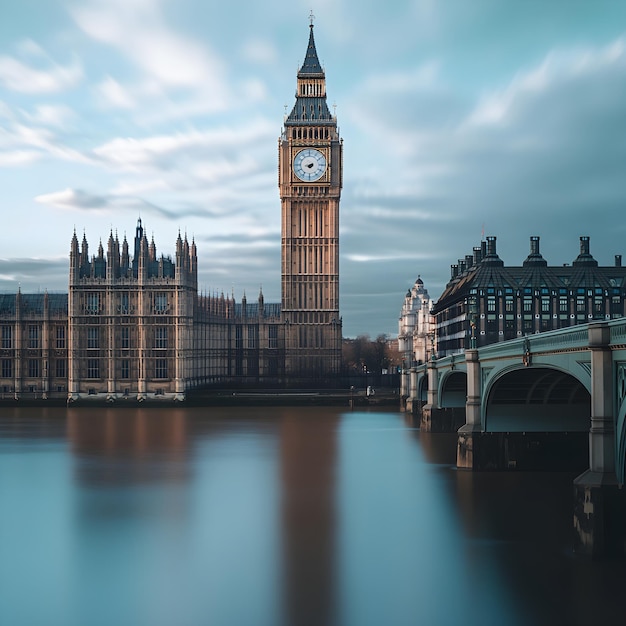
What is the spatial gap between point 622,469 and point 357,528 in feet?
33.7

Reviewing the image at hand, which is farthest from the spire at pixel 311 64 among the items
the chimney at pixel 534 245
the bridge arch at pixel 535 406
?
the bridge arch at pixel 535 406

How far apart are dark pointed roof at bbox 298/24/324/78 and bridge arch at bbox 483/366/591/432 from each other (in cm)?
7746

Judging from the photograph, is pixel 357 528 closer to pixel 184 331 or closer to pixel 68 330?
pixel 184 331

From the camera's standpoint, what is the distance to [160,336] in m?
94.3

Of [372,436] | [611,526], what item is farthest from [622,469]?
[372,436]

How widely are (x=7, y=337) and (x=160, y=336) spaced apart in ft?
61.7

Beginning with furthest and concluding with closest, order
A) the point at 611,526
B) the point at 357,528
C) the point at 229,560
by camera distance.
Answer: the point at 357,528 < the point at 229,560 < the point at 611,526

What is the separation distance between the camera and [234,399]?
305ft

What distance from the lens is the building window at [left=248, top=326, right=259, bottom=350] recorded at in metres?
108

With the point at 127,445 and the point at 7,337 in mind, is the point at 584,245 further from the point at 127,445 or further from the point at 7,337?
the point at 7,337

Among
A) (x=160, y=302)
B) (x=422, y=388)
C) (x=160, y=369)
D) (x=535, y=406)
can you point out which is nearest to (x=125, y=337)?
(x=160, y=369)

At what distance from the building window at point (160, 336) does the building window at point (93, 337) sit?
664 centimetres

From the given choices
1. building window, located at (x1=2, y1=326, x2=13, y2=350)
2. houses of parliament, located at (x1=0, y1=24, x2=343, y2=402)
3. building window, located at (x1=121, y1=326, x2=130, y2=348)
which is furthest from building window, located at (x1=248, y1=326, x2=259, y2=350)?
building window, located at (x1=2, y1=326, x2=13, y2=350)

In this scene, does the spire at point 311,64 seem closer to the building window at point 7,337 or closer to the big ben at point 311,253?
the big ben at point 311,253
